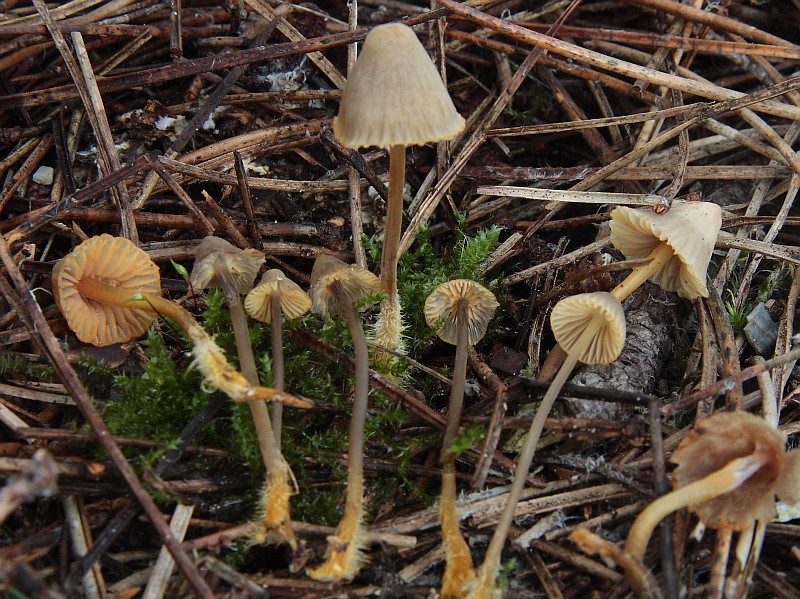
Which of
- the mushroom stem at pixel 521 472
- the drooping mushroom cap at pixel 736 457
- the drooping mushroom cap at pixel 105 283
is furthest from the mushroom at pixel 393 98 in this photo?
the drooping mushroom cap at pixel 736 457

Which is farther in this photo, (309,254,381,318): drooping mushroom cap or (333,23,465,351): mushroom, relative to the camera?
(309,254,381,318): drooping mushroom cap

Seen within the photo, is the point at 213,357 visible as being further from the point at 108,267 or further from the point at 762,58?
the point at 762,58

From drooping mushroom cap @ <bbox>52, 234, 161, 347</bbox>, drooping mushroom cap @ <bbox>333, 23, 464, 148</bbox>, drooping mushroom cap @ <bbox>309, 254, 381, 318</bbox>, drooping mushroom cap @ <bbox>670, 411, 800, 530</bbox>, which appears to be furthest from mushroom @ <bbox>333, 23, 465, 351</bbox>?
drooping mushroom cap @ <bbox>670, 411, 800, 530</bbox>

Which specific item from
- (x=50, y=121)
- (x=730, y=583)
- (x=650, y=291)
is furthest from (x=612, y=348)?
(x=50, y=121)

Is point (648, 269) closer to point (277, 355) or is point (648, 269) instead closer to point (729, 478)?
point (729, 478)

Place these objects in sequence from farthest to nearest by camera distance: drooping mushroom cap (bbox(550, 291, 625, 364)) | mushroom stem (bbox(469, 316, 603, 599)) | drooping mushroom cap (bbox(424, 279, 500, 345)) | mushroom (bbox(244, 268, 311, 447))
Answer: drooping mushroom cap (bbox(424, 279, 500, 345)) < mushroom (bbox(244, 268, 311, 447)) < drooping mushroom cap (bbox(550, 291, 625, 364)) < mushroom stem (bbox(469, 316, 603, 599))

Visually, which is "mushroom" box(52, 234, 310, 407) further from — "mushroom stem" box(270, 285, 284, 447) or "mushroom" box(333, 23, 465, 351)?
"mushroom" box(333, 23, 465, 351)

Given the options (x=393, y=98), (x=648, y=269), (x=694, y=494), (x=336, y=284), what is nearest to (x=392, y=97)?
(x=393, y=98)
